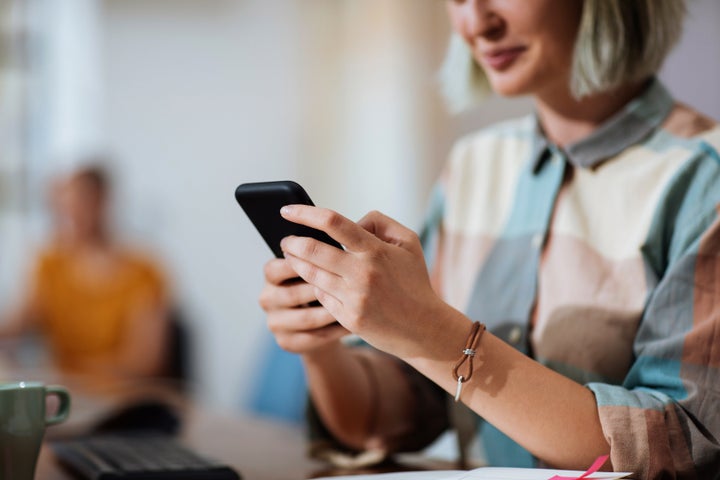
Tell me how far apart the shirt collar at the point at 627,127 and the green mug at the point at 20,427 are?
27.1 inches

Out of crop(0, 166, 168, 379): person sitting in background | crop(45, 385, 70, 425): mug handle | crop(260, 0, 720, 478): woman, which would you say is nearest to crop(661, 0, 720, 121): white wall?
crop(260, 0, 720, 478): woman

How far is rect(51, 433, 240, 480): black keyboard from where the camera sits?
0.94m

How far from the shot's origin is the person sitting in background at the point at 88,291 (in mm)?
3186

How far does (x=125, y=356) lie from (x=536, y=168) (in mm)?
2178

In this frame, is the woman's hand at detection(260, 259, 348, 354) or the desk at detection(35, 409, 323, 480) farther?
the desk at detection(35, 409, 323, 480)

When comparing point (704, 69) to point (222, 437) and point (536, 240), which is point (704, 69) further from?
point (222, 437)

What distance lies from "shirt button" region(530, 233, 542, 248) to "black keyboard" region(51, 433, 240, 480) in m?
0.46

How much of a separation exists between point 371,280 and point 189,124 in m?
3.51

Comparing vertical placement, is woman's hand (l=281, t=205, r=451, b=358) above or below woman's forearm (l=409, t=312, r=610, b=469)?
above

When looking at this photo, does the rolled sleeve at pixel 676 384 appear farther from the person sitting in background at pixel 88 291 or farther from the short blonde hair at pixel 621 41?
the person sitting in background at pixel 88 291

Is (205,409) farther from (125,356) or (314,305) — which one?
(125,356)

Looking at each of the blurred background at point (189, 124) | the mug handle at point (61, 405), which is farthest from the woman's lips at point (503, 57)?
the blurred background at point (189, 124)

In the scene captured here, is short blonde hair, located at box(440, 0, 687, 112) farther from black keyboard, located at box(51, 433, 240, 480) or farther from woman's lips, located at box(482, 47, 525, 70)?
black keyboard, located at box(51, 433, 240, 480)

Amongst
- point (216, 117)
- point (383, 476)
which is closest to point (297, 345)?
point (383, 476)
